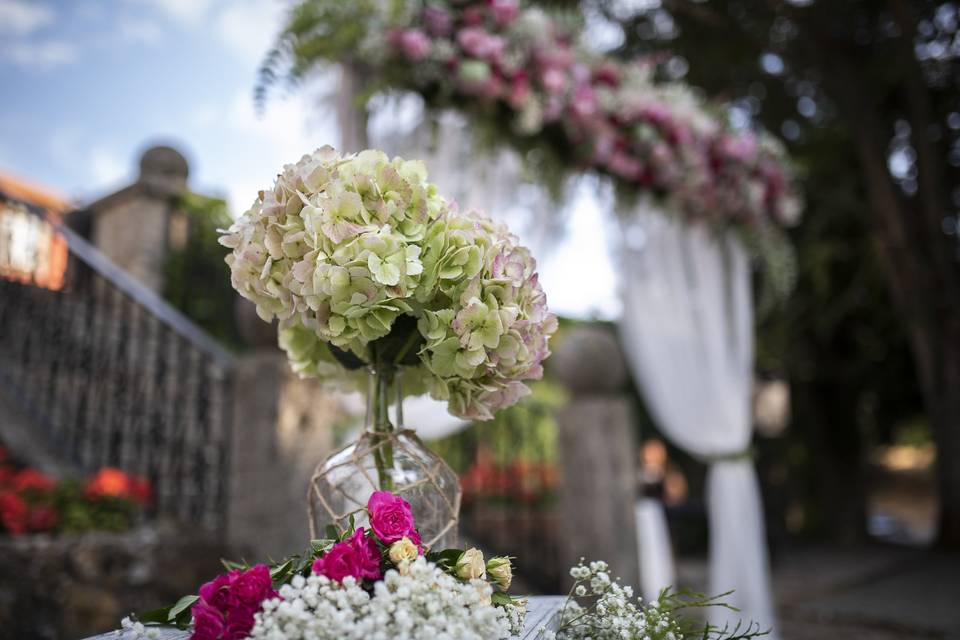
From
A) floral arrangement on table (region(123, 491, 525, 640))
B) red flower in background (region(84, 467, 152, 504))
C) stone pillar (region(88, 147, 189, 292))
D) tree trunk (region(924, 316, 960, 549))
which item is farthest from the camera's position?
tree trunk (region(924, 316, 960, 549))

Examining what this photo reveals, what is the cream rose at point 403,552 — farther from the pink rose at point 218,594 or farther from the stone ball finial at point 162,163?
the stone ball finial at point 162,163

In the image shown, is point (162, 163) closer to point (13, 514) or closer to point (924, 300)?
point (13, 514)

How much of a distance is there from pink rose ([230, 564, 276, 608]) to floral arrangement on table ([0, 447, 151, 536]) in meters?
3.18

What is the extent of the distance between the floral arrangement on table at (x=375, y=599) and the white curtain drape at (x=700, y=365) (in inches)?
135

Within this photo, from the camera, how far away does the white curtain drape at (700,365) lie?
4352mm

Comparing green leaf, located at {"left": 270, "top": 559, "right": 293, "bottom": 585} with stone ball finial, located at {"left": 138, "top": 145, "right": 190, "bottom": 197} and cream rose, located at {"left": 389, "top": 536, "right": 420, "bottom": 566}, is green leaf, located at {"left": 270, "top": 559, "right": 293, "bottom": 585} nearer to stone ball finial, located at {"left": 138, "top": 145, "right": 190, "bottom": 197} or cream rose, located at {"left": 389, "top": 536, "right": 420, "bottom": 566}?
cream rose, located at {"left": 389, "top": 536, "right": 420, "bottom": 566}

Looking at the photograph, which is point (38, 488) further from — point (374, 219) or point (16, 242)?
point (16, 242)

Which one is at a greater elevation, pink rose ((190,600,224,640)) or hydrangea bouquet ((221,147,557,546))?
hydrangea bouquet ((221,147,557,546))

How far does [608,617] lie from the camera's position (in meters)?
1.12

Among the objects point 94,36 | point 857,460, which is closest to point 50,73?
point 94,36

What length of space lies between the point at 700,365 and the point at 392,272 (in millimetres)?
3682

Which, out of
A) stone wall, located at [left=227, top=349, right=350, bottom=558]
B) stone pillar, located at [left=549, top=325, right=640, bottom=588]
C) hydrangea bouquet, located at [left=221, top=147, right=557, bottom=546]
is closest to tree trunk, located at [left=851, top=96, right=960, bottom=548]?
stone pillar, located at [left=549, top=325, right=640, bottom=588]

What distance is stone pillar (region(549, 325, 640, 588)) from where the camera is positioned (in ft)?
14.0

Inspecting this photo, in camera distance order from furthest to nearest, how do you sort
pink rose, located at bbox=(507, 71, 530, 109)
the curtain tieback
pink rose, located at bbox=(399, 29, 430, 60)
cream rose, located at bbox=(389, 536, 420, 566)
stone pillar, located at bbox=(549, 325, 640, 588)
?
the curtain tieback
stone pillar, located at bbox=(549, 325, 640, 588)
pink rose, located at bbox=(507, 71, 530, 109)
pink rose, located at bbox=(399, 29, 430, 60)
cream rose, located at bbox=(389, 536, 420, 566)
